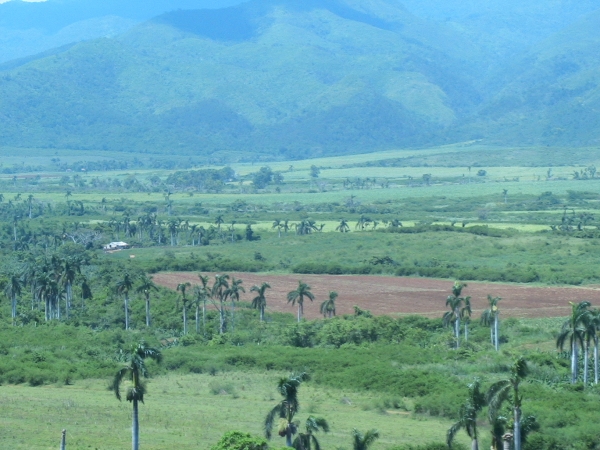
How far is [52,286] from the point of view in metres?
77.9

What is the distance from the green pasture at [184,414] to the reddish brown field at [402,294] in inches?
1012

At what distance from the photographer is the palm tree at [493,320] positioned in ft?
211

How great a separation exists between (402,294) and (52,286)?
28094mm

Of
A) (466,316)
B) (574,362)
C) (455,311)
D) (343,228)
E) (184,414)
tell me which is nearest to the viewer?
(184,414)

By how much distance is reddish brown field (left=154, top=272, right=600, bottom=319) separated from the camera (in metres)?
84.1

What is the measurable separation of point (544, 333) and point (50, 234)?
243ft

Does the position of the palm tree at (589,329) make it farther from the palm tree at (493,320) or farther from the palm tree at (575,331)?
the palm tree at (493,320)

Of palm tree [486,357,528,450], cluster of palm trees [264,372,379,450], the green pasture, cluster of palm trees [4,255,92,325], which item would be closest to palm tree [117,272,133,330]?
cluster of palm trees [4,255,92,325]

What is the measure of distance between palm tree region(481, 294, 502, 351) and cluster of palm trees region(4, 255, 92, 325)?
2732 centimetres

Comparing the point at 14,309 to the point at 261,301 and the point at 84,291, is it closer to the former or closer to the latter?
the point at 84,291

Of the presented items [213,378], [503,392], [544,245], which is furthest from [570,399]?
[544,245]

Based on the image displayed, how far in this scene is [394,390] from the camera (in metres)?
55.6

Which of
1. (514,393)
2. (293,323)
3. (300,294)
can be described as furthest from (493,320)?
(514,393)

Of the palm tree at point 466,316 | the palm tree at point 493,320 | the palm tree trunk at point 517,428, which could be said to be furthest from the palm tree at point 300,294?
the palm tree trunk at point 517,428
